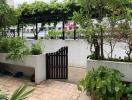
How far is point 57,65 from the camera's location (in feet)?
27.1

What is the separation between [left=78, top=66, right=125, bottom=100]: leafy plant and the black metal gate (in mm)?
2354

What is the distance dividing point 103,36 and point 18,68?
381cm

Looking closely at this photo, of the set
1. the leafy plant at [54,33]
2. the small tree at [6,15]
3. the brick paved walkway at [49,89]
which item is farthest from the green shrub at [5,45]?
the leafy plant at [54,33]

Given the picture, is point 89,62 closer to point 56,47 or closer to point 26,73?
point 26,73

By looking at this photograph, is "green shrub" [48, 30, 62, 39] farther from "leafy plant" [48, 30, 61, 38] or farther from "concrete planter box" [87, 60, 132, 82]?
"concrete planter box" [87, 60, 132, 82]

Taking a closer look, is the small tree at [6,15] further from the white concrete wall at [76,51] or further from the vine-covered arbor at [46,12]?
the white concrete wall at [76,51]

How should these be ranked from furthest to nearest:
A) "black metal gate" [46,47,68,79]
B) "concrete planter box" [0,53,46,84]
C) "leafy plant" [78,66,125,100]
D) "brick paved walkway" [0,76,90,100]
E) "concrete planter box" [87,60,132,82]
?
"black metal gate" [46,47,68,79]
"concrete planter box" [0,53,46,84]
"brick paved walkway" [0,76,90,100]
"concrete planter box" [87,60,132,82]
"leafy plant" [78,66,125,100]

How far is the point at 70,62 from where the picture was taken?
1087 centimetres

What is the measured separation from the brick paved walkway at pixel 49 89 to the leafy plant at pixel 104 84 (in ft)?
2.38

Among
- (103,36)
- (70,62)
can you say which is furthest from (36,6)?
(103,36)

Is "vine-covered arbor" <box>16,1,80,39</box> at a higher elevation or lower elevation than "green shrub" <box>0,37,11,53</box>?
higher

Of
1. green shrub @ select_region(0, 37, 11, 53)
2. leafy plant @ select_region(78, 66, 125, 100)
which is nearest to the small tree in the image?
green shrub @ select_region(0, 37, 11, 53)

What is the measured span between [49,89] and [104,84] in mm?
2137

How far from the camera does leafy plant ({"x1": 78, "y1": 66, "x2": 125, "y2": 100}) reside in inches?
215
